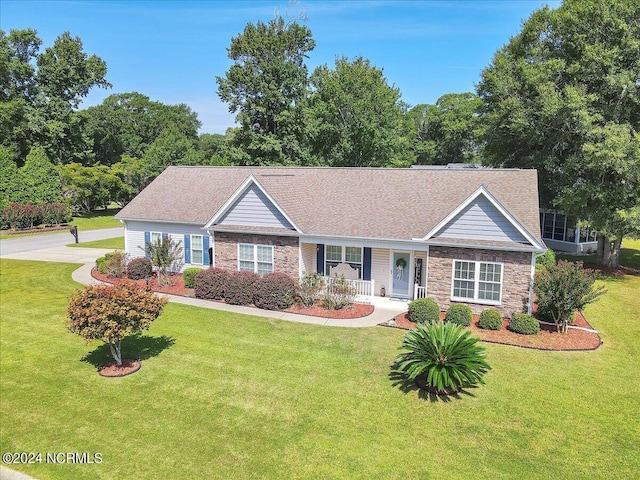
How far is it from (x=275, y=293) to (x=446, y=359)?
914cm

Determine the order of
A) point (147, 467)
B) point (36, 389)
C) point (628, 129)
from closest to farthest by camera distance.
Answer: point (147, 467)
point (36, 389)
point (628, 129)

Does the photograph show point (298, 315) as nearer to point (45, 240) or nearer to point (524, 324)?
point (524, 324)

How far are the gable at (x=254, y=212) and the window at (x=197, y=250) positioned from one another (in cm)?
341

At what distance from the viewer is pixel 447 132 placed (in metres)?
65.4

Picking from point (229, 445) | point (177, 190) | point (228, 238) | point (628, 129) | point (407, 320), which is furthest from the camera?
point (177, 190)

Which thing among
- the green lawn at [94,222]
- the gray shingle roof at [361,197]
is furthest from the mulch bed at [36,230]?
the gray shingle roof at [361,197]

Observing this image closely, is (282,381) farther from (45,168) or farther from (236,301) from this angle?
(45,168)

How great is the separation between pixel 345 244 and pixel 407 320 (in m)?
4.54

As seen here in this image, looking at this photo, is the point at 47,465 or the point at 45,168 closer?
the point at 47,465

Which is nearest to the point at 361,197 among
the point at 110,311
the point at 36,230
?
the point at 110,311

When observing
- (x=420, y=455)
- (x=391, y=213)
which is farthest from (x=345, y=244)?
(x=420, y=455)

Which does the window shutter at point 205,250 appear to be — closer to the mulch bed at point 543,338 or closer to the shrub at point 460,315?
the mulch bed at point 543,338

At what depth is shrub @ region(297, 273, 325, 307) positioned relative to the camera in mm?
19062

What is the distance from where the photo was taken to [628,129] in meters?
24.9
